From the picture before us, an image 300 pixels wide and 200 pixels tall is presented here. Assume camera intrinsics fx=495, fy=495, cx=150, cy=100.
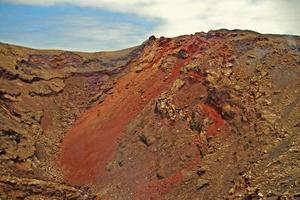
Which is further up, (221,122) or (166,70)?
(166,70)

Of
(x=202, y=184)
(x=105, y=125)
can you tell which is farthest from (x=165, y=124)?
(x=202, y=184)

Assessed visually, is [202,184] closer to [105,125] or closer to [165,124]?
[165,124]

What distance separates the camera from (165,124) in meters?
26.5

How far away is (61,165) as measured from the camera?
2891 cm

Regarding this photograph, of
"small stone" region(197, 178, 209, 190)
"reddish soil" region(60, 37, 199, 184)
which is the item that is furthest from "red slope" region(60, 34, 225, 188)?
"small stone" region(197, 178, 209, 190)

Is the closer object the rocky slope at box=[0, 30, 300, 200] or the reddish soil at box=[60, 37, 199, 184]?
the rocky slope at box=[0, 30, 300, 200]

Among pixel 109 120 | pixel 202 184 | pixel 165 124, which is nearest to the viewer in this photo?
pixel 202 184

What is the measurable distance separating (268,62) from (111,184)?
10319 millimetres

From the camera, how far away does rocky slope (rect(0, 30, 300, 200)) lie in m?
21.4

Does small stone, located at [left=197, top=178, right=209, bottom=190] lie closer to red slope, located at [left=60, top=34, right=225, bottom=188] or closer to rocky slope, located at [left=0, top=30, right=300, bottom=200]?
rocky slope, located at [left=0, top=30, right=300, bottom=200]

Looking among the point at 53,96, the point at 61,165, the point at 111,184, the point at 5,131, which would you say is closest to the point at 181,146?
the point at 111,184

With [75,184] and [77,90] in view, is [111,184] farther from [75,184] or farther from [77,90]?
[77,90]

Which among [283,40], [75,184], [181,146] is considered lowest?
[75,184]

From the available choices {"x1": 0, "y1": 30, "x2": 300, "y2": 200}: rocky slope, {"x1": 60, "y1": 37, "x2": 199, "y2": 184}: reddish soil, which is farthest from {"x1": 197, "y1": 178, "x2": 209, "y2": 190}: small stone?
{"x1": 60, "y1": 37, "x2": 199, "y2": 184}: reddish soil
